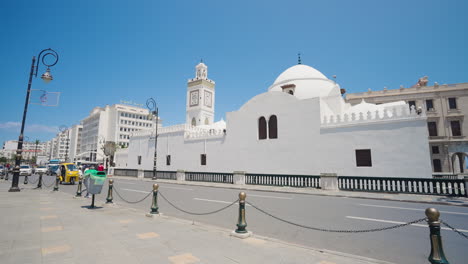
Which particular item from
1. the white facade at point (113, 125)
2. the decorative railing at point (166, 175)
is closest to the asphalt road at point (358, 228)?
the decorative railing at point (166, 175)

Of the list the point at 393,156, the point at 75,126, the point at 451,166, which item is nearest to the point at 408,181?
the point at 393,156

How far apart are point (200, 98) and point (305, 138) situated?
29145mm

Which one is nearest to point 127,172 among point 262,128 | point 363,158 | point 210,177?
point 210,177

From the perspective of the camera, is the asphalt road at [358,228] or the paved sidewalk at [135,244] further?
the asphalt road at [358,228]

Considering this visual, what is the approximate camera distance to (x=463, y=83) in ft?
101

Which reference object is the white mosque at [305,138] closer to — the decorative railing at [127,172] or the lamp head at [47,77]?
the decorative railing at [127,172]

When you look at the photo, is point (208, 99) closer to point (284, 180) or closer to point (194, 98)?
point (194, 98)

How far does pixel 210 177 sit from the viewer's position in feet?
70.0

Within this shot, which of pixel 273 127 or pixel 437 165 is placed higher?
pixel 273 127

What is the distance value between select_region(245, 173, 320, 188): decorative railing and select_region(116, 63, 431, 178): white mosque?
3.77 metres

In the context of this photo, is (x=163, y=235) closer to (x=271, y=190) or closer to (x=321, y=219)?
(x=321, y=219)

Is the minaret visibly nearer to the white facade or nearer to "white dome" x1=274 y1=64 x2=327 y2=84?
"white dome" x1=274 y1=64 x2=327 y2=84

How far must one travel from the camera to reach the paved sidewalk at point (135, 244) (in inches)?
149

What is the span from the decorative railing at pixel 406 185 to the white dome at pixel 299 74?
15.6 meters
